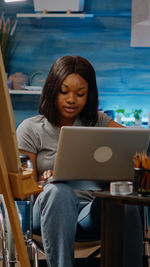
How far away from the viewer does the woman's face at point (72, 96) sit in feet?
6.77

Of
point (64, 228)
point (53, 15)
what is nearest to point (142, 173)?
point (64, 228)

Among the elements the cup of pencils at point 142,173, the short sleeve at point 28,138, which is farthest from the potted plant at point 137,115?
the cup of pencils at point 142,173

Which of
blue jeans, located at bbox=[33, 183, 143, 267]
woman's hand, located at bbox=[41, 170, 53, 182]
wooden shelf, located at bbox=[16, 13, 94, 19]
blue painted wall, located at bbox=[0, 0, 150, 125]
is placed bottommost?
blue jeans, located at bbox=[33, 183, 143, 267]

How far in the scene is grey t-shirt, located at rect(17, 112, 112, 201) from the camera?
202 centimetres

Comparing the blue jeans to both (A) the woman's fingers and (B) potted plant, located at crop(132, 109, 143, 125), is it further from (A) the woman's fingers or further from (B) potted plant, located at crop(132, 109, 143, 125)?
(B) potted plant, located at crop(132, 109, 143, 125)

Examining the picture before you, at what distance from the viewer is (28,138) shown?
2.06m

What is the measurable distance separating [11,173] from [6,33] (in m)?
3.39

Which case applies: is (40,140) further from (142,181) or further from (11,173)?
(11,173)

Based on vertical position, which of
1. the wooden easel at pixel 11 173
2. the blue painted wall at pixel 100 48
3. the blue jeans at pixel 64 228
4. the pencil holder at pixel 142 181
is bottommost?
the blue jeans at pixel 64 228

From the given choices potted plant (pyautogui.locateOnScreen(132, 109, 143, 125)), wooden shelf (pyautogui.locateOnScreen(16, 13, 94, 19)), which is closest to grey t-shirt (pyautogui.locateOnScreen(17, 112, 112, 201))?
potted plant (pyautogui.locateOnScreen(132, 109, 143, 125))

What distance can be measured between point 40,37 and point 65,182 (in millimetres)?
2839

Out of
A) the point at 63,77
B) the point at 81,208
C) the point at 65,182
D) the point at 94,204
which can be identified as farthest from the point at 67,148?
the point at 63,77

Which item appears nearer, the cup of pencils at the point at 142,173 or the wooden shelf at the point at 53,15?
the cup of pencils at the point at 142,173

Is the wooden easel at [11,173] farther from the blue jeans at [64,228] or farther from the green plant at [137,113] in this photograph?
the green plant at [137,113]
